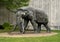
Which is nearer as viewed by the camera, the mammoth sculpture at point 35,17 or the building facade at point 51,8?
the mammoth sculpture at point 35,17

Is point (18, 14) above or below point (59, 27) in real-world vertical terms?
above

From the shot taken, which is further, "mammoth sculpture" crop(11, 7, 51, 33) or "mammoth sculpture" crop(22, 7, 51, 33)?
"mammoth sculpture" crop(22, 7, 51, 33)

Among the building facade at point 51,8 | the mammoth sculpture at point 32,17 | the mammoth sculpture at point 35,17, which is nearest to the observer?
the mammoth sculpture at point 32,17

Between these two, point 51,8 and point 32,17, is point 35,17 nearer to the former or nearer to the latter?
point 32,17

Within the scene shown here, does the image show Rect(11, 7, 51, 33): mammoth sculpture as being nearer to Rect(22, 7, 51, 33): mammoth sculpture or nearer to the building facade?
Rect(22, 7, 51, 33): mammoth sculpture

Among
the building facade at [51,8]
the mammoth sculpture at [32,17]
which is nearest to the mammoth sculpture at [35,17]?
the mammoth sculpture at [32,17]

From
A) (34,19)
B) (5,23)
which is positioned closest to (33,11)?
(34,19)

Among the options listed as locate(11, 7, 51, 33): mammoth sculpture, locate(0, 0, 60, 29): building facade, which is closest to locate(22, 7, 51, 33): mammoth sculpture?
locate(11, 7, 51, 33): mammoth sculpture

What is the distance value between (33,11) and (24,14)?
2.59ft

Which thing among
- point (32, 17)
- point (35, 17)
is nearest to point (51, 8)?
point (35, 17)

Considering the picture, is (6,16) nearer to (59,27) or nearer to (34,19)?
(59,27)

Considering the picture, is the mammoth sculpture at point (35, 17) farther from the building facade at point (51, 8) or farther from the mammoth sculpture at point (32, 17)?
the building facade at point (51, 8)

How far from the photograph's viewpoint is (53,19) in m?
23.7

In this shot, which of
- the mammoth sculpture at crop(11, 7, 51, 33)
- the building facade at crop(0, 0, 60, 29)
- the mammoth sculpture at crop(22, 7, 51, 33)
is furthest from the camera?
the building facade at crop(0, 0, 60, 29)
